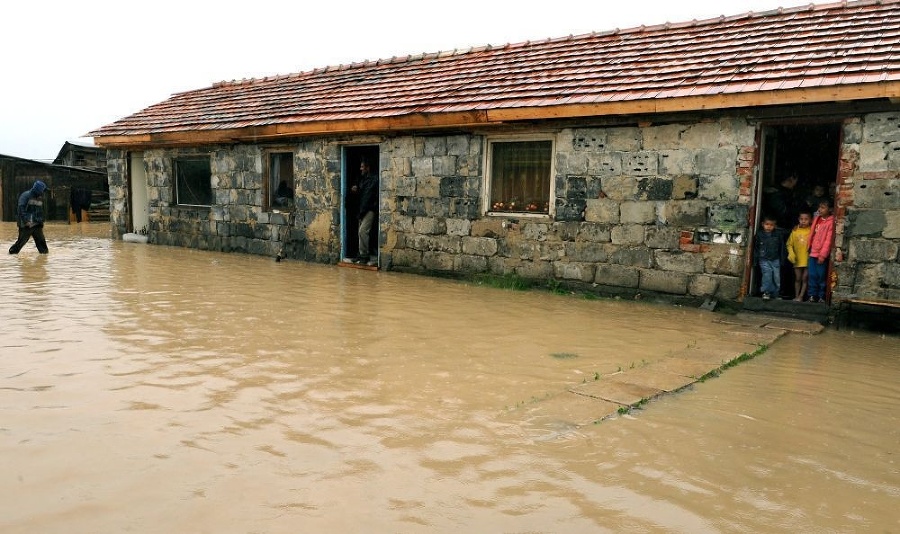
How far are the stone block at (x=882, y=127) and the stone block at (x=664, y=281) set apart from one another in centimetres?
242

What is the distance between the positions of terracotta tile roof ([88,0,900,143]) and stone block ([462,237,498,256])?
1.77m

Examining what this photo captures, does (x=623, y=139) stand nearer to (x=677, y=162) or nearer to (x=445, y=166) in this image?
(x=677, y=162)

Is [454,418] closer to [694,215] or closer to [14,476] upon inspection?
[14,476]

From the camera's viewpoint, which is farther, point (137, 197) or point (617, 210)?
point (137, 197)

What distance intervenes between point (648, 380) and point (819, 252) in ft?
12.6

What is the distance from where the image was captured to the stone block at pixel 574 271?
8.82 meters

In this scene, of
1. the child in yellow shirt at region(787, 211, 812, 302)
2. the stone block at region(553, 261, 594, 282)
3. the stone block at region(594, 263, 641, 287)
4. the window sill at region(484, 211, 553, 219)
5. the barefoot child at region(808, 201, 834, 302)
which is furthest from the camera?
the window sill at region(484, 211, 553, 219)

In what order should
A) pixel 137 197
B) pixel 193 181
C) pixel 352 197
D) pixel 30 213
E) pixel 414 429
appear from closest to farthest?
pixel 414 429, pixel 352 197, pixel 30 213, pixel 193 181, pixel 137 197

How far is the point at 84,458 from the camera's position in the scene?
3256mm

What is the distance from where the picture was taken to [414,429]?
3.79 meters

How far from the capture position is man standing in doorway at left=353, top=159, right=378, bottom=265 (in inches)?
445

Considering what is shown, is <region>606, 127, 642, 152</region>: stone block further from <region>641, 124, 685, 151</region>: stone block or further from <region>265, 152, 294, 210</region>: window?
<region>265, 152, 294, 210</region>: window

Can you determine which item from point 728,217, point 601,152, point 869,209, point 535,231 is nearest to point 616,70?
point 601,152

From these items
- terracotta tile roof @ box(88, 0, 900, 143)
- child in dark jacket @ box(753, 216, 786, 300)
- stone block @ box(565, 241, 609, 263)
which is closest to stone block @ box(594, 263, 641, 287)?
stone block @ box(565, 241, 609, 263)
